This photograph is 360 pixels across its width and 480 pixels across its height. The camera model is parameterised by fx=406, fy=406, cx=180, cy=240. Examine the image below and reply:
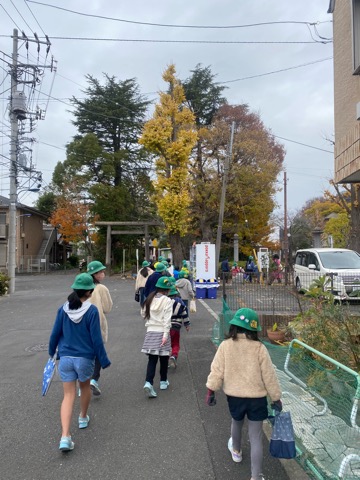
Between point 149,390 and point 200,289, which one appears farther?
point 200,289

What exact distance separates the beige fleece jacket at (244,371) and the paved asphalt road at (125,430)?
28.5 inches

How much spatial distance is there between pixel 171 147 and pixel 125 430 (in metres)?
20.5

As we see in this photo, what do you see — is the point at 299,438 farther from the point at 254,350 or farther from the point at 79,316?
the point at 79,316

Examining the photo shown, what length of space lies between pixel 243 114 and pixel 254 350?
33392 mm

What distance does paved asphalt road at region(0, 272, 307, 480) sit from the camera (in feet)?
11.0

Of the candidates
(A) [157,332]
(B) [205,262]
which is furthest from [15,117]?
(A) [157,332]

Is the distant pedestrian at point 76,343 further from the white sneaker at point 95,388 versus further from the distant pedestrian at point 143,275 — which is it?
the distant pedestrian at point 143,275

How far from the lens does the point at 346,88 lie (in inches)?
252

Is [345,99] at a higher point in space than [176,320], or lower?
higher

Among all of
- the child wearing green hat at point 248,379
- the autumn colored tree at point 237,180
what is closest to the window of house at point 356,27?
the child wearing green hat at point 248,379

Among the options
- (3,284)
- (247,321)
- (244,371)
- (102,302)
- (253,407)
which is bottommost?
(3,284)

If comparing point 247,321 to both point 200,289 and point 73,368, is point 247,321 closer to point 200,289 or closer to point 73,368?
point 73,368

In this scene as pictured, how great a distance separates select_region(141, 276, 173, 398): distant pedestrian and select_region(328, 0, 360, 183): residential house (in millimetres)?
3291

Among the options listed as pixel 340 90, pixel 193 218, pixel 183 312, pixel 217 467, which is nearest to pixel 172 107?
pixel 193 218
